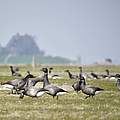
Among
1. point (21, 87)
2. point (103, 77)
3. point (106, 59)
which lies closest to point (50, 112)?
point (21, 87)

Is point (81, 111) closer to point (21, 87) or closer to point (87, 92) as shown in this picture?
point (87, 92)

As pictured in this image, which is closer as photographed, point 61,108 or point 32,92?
point 61,108

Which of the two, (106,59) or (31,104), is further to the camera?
(106,59)

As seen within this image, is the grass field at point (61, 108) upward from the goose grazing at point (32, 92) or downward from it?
downward

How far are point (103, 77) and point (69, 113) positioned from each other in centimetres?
3338

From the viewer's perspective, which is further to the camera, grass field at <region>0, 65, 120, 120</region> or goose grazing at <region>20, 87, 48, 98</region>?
goose grazing at <region>20, 87, 48, 98</region>

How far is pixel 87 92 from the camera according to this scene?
2866 centimetres

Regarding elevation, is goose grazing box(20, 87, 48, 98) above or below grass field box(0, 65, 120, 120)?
above

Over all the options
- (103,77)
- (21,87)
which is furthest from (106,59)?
(21,87)

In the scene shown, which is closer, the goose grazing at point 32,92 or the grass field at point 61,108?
the grass field at point 61,108

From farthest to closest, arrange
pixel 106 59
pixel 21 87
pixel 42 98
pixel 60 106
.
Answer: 1. pixel 106 59
2. pixel 21 87
3. pixel 42 98
4. pixel 60 106

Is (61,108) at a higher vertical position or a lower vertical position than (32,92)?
lower

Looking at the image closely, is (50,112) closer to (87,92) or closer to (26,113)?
(26,113)

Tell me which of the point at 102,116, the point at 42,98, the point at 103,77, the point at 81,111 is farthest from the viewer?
the point at 103,77
